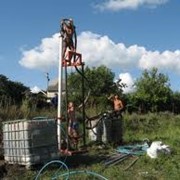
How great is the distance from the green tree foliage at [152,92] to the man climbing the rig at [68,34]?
32.1 metres

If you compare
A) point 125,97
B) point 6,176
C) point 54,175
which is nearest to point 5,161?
point 6,176

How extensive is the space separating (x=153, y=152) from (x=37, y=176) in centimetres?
356

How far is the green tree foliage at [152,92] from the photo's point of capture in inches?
1917

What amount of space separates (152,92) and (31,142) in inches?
1486

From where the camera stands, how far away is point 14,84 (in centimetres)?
4916

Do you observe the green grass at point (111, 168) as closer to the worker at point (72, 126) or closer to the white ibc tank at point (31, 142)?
the white ibc tank at point (31, 142)

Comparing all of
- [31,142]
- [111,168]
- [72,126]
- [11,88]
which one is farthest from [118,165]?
[11,88]

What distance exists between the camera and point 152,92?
4947 centimetres

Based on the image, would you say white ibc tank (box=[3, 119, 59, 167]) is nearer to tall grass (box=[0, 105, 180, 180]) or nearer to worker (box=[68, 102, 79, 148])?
tall grass (box=[0, 105, 180, 180])

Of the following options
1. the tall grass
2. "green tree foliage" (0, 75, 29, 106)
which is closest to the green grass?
the tall grass

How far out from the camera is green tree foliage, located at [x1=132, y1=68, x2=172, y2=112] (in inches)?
1917

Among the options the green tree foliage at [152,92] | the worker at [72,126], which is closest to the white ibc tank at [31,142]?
the worker at [72,126]

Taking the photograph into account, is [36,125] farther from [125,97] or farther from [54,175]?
[125,97]

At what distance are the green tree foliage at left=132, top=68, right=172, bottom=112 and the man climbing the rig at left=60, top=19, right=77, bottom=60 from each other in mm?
32075
